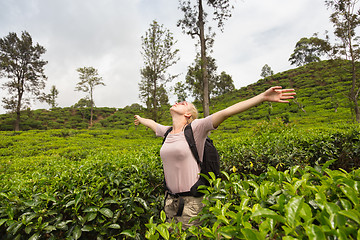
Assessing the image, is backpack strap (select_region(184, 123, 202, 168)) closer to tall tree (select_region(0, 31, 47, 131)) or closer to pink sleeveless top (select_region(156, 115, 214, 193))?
pink sleeveless top (select_region(156, 115, 214, 193))

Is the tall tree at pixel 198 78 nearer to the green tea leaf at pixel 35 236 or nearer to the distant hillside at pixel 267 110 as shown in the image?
the distant hillside at pixel 267 110

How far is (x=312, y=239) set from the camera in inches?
22.4

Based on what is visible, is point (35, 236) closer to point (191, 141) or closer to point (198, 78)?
point (191, 141)

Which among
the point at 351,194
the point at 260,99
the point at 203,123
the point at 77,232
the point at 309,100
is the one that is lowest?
the point at 77,232

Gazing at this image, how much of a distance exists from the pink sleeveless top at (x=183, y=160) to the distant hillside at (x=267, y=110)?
51.3 ft

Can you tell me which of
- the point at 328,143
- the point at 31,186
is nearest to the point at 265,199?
the point at 31,186

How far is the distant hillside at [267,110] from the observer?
19.7m

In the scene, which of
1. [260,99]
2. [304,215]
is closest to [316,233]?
[304,215]

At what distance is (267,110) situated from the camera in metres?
24.2

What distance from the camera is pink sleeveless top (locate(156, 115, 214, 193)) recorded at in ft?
5.51

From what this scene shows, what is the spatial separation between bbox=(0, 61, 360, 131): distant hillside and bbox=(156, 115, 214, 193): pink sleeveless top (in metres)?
15.6

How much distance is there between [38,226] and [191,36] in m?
11.9

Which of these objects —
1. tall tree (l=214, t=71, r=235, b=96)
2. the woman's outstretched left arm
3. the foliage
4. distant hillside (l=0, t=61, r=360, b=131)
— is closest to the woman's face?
the woman's outstretched left arm

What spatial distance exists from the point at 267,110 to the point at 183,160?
25517 mm
